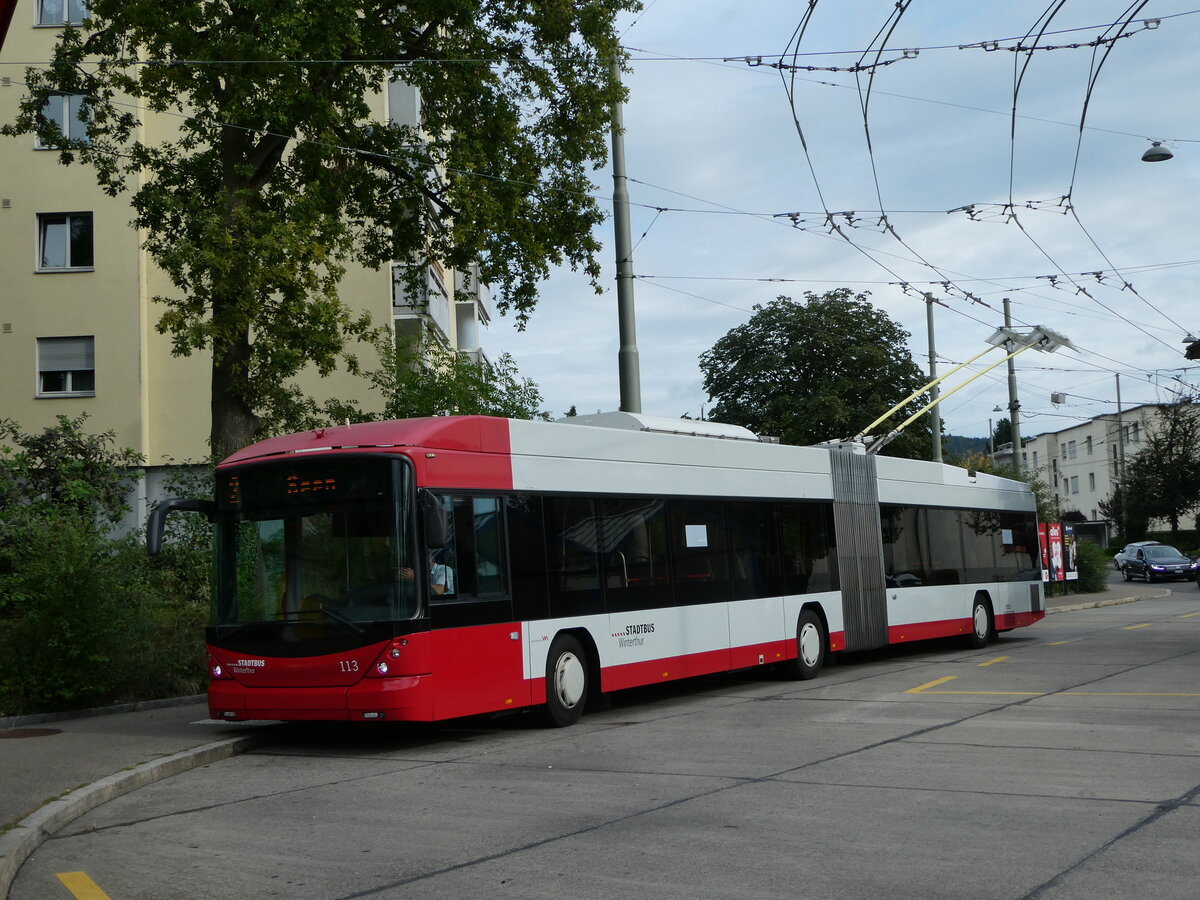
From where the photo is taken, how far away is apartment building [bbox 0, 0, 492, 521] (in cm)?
3184

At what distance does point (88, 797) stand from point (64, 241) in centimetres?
2614

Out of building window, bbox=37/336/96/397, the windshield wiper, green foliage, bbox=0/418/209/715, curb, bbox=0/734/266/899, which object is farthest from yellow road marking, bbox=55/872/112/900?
building window, bbox=37/336/96/397

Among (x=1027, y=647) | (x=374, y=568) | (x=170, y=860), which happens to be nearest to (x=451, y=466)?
(x=374, y=568)

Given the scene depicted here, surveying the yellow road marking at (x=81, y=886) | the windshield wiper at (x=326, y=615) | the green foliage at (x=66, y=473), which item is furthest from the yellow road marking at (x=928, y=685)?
the yellow road marking at (x=81, y=886)

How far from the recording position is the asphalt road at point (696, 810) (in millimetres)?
6344

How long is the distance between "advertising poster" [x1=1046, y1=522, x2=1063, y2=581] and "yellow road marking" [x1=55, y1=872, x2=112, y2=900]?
34529mm

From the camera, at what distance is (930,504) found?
21.5 meters

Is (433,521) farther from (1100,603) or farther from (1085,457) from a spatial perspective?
(1085,457)

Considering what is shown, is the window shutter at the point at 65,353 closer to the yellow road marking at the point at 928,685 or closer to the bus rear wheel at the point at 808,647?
the bus rear wheel at the point at 808,647

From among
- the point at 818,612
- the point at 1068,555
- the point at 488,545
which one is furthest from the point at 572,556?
the point at 1068,555

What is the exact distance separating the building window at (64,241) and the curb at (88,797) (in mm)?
22858

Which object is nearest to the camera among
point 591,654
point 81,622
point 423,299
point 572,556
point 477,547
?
point 477,547

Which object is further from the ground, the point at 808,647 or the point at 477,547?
the point at 477,547

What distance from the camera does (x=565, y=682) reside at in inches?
504
